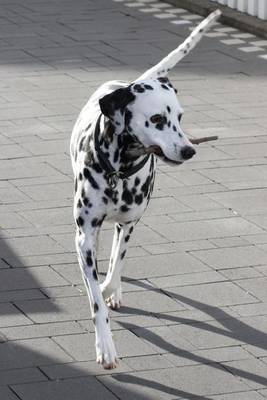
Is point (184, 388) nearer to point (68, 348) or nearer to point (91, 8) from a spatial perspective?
point (68, 348)

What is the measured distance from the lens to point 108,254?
7.86 m

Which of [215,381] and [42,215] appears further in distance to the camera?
[42,215]

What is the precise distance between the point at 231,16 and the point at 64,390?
9.14 m

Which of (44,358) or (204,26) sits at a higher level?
(204,26)

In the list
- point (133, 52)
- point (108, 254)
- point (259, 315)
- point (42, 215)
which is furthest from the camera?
point (133, 52)

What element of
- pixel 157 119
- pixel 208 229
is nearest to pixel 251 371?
pixel 157 119

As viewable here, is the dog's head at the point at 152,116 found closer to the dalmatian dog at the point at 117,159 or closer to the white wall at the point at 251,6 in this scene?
the dalmatian dog at the point at 117,159

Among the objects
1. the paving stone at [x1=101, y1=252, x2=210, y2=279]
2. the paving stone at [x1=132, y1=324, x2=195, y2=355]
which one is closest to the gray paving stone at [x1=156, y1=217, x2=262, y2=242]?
the paving stone at [x1=101, y1=252, x2=210, y2=279]

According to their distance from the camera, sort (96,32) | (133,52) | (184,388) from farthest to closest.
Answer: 1. (96,32)
2. (133,52)
3. (184,388)

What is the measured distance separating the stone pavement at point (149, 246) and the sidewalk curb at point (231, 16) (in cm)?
57

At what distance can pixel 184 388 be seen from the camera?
6.06 metres

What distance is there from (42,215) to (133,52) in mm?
5106

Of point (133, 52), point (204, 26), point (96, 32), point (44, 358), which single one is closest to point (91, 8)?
point (96, 32)

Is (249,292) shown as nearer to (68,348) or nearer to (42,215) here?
(68,348)
